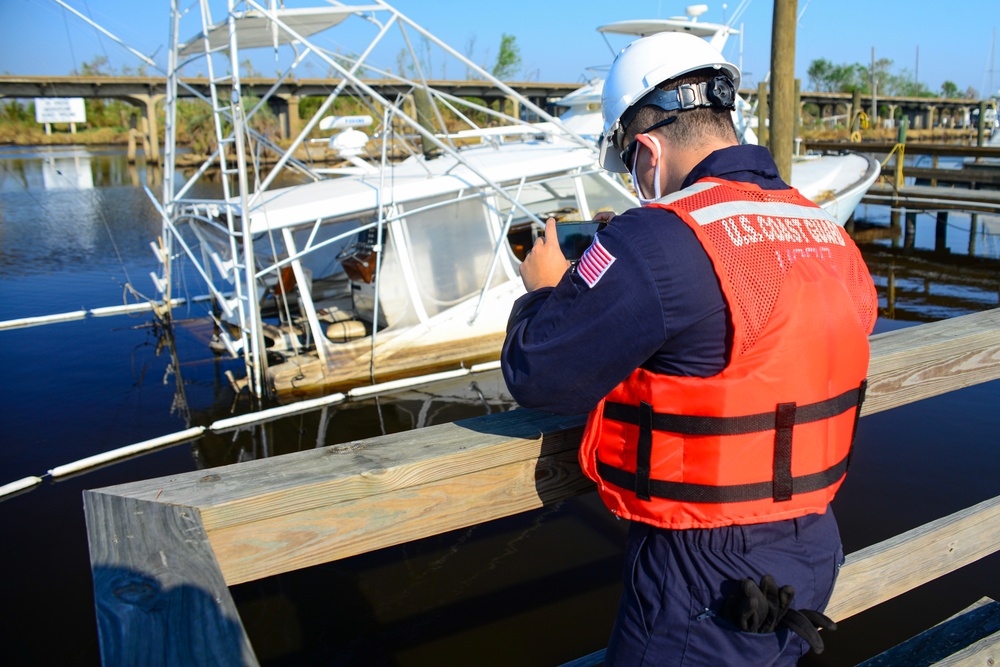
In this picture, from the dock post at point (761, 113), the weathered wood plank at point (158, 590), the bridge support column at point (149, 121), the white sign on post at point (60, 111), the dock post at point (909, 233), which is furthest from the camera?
the white sign on post at point (60, 111)

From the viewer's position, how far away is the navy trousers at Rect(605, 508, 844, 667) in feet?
5.03

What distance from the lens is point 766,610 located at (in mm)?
1493

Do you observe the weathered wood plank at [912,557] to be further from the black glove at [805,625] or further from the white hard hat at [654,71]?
the white hard hat at [654,71]

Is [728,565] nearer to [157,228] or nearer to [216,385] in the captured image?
[216,385]

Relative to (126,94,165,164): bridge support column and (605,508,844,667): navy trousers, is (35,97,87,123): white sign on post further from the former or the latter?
(605,508,844,667): navy trousers

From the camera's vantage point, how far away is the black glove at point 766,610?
147 centimetres

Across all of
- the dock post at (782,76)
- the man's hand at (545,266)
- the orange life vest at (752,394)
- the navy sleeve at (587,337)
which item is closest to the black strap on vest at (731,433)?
the orange life vest at (752,394)

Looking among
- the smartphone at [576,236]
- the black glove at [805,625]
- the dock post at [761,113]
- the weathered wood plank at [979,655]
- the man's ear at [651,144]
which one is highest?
the dock post at [761,113]

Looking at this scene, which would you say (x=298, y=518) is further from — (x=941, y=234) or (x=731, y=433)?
(x=941, y=234)

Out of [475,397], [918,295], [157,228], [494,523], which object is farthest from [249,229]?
[157,228]

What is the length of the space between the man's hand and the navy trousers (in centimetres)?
61

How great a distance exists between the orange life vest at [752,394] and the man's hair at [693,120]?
163 mm

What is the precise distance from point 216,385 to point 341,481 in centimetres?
839

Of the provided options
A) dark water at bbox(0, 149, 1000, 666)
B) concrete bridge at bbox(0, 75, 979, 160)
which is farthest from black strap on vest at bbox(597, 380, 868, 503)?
concrete bridge at bbox(0, 75, 979, 160)
